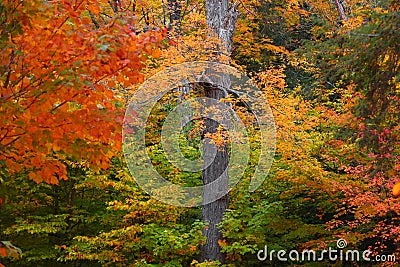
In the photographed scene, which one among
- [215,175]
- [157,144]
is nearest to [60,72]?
[157,144]

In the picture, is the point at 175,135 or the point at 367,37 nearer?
the point at 367,37

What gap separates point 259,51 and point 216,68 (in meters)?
7.77

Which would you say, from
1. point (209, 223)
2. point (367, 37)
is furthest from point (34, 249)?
point (367, 37)

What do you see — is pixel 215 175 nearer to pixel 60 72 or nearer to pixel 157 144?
pixel 157 144

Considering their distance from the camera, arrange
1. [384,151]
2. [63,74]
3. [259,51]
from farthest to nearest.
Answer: [259,51] → [384,151] → [63,74]

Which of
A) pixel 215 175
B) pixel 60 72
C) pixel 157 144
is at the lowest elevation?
pixel 60 72

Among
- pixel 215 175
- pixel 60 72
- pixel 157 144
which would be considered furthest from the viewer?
pixel 215 175

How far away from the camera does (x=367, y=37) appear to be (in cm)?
621

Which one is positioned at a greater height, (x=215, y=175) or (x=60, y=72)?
(x=215, y=175)

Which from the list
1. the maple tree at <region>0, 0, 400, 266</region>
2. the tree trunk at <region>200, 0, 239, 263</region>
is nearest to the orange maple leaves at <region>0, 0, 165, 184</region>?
the maple tree at <region>0, 0, 400, 266</region>

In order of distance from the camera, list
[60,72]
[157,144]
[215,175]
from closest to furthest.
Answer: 1. [60,72]
2. [157,144]
3. [215,175]

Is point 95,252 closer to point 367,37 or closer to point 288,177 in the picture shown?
point 288,177

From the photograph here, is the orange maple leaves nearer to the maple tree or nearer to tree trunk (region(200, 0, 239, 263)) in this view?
the maple tree

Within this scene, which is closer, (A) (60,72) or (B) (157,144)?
(A) (60,72)
